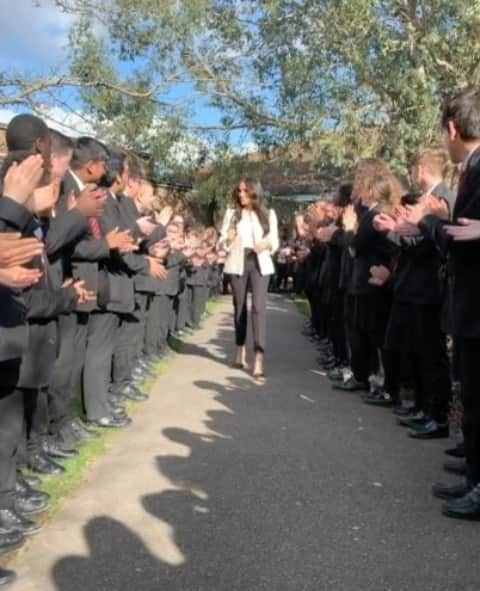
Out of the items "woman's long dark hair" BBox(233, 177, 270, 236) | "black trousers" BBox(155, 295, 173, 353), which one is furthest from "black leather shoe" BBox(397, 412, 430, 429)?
"black trousers" BBox(155, 295, 173, 353)

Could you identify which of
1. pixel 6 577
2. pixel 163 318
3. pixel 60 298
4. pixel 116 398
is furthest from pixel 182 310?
pixel 6 577

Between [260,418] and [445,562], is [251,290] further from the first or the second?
[445,562]

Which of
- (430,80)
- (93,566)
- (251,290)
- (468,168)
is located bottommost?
(93,566)

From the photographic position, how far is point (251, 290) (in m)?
8.96

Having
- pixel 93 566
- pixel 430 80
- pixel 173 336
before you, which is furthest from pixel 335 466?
pixel 430 80

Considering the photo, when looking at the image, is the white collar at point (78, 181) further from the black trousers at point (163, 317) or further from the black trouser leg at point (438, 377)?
the black trousers at point (163, 317)

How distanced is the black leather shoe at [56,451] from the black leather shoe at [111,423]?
76 centimetres

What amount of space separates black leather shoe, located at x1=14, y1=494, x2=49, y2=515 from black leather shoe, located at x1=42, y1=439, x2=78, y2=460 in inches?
31.9

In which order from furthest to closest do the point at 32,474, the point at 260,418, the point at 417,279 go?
the point at 260,418
the point at 417,279
the point at 32,474

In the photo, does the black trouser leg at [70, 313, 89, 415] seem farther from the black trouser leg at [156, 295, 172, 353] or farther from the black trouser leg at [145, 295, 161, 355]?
the black trouser leg at [156, 295, 172, 353]

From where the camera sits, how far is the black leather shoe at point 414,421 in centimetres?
611

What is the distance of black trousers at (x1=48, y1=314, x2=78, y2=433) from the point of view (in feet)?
16.3

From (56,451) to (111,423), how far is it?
0.92 m

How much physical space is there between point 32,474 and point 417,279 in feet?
10.5
